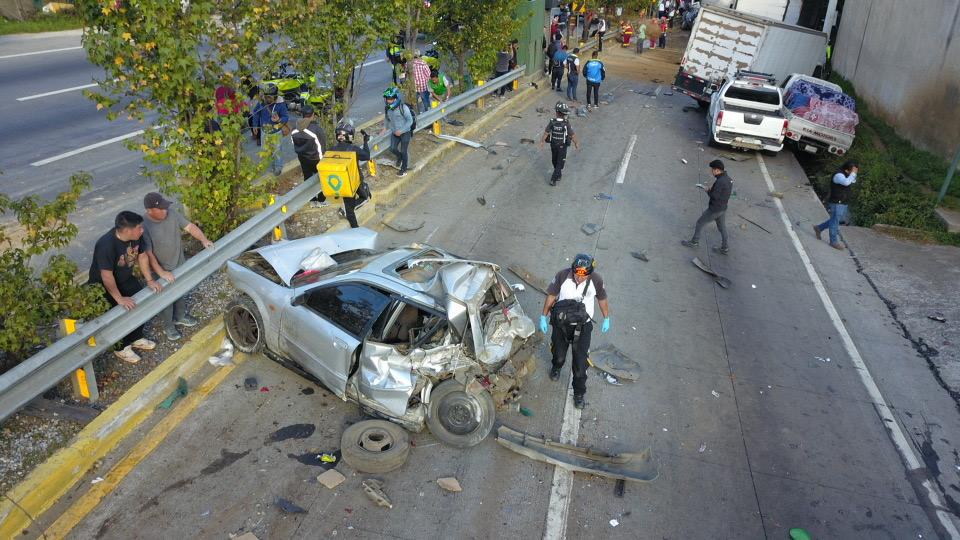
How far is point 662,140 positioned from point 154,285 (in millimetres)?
14758

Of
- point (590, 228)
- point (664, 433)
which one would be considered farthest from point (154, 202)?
point (590, 228)

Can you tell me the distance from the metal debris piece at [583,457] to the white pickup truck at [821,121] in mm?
13649

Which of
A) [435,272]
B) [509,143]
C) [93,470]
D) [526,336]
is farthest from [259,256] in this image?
[509,143]

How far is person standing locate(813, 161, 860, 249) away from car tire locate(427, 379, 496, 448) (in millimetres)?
8694

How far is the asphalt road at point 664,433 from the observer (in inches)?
213

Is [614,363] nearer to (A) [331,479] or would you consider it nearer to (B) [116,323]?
(A) [331,479]

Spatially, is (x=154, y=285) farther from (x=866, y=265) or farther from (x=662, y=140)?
(x=662, y=140)

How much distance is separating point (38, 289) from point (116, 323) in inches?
29.0

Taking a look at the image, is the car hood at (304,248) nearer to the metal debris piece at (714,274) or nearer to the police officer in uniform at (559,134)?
the metal debris piece at (714,274)

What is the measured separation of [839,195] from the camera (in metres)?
11.5

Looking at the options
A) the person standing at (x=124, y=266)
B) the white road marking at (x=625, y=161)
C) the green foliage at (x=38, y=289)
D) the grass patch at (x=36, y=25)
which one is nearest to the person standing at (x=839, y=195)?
the white road marking at (x=625, y=161)

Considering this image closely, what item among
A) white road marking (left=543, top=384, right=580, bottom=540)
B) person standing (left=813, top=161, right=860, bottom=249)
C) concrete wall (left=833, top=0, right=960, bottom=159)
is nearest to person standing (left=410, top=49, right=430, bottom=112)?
person standing (left=813, top=161, right=860, bottom=249)

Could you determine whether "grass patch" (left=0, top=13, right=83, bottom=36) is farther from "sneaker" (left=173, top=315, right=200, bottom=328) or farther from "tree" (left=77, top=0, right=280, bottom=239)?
"sneaker" (left=173, top=315, right=200, bottom=328)

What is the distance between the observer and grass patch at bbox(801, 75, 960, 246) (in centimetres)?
1320
